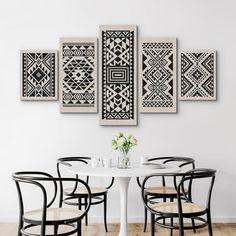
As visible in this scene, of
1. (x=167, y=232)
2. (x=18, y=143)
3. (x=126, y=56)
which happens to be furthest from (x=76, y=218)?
(x=126, y=56)

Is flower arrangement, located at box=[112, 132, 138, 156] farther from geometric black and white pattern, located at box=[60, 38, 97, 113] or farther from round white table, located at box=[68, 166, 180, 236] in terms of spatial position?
geometric black and white pattern, located at box=[60, 38, 97, 113]

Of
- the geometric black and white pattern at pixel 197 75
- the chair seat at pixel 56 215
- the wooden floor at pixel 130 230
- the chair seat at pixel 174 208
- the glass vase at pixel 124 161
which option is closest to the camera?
the chair seat at pixel 56 215

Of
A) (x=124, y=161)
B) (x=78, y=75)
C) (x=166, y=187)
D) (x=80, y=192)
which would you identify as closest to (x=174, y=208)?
(x=124, y=161)

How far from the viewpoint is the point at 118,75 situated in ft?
15.0

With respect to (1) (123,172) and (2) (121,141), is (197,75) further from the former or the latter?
(1) (123,172)

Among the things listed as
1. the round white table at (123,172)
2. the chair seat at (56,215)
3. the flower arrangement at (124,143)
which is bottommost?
the chair seat at (56,215)

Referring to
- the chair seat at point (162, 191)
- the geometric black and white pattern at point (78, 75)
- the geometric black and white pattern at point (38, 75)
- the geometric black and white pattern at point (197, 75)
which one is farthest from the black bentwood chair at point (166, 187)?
the geometric black and white pattern at point (38, 75)

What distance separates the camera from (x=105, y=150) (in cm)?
459

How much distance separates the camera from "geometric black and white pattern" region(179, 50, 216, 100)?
4539 mm

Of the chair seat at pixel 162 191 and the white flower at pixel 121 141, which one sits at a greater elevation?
the white flower at pixel 121 141

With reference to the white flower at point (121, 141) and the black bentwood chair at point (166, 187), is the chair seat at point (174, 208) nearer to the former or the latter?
the black bentwood chair at point (166, 187)

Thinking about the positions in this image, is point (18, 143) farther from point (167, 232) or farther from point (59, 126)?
point (167, 232)

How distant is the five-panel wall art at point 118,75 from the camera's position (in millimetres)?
4547

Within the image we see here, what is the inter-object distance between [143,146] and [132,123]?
0.96 ft
